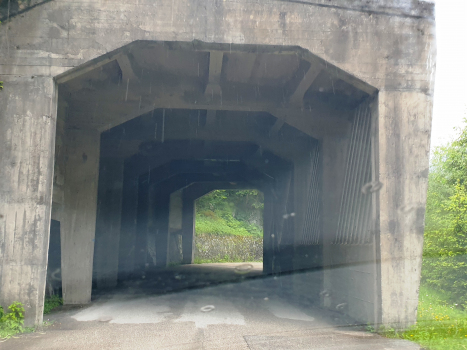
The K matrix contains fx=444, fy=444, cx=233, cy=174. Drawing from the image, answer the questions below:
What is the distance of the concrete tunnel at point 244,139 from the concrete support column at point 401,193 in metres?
0.09

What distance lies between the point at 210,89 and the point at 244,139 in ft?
9.86

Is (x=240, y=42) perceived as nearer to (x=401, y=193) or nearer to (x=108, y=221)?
(x=401, y=193)

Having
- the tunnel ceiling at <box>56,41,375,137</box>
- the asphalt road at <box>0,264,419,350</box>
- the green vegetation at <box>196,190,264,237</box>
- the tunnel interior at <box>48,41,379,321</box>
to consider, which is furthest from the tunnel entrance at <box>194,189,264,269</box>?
the tunnel ceiling at <box>56,41,375,137</box>

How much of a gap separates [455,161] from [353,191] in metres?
6.52

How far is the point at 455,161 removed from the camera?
1349 centimetres

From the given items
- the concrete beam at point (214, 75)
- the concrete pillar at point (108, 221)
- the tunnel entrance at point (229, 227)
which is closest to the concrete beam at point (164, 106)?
the concrete beam at point (214, 75)

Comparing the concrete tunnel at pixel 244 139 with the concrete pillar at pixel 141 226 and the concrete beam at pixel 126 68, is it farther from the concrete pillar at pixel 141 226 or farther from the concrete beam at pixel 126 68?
the concrete pillar at pixel 141 226

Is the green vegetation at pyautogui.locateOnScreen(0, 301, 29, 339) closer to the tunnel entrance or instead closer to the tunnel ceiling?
the tunnel ceiling

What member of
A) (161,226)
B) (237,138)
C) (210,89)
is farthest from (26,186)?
(161,226)

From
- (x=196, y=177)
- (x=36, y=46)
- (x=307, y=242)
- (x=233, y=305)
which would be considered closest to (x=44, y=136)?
(x=36, y=46)

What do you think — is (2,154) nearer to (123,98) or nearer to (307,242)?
(123,98)

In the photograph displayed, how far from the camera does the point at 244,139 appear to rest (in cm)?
1213

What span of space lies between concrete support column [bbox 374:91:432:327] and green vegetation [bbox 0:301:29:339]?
5380mm

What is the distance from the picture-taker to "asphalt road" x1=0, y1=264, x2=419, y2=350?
5879 mm
